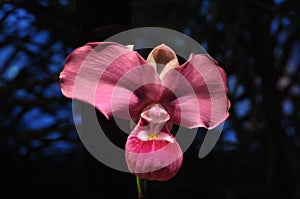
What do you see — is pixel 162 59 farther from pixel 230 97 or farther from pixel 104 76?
pixel 230 97

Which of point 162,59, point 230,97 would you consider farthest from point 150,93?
point 230,97

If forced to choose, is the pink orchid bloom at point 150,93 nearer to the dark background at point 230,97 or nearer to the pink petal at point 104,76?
the pink petal at point 104,76

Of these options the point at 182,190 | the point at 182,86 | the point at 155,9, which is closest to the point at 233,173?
the point at 182,190

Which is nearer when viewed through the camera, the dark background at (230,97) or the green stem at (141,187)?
the green stem at (141,187)

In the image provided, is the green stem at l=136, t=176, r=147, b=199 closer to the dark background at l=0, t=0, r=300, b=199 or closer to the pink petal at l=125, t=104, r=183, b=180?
the pink petal at l=125, t=104, r=183, b=180

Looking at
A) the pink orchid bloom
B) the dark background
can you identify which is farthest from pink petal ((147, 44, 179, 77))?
the dark background

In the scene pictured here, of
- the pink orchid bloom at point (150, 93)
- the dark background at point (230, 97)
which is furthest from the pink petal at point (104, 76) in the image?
the dark background at point (230, 97)

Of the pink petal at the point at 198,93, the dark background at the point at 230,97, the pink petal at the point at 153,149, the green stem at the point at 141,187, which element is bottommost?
the dark background at the point at 230,97

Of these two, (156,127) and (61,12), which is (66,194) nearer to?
(61,12)
